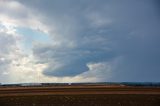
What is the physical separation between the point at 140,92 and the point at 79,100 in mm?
3837

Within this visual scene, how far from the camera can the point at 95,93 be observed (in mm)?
23141

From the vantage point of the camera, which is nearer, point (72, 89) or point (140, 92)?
point (140, 92)

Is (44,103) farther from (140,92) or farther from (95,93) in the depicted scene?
(140,92)

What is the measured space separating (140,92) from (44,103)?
19.7 feet

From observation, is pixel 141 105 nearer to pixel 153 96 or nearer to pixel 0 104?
pixel 153 96

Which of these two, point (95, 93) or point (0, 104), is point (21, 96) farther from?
point (95, 93)

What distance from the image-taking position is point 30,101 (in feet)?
76.5

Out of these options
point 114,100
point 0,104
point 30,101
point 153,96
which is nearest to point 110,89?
point 114,100

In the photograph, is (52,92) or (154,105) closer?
(154,105)

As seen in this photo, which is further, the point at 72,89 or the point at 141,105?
the point at 72,89

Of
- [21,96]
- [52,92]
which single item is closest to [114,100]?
[52,92]

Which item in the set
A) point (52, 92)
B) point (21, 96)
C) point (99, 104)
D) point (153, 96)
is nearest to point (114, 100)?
point (99, 104)

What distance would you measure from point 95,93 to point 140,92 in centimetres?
282

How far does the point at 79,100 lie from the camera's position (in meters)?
23.1
